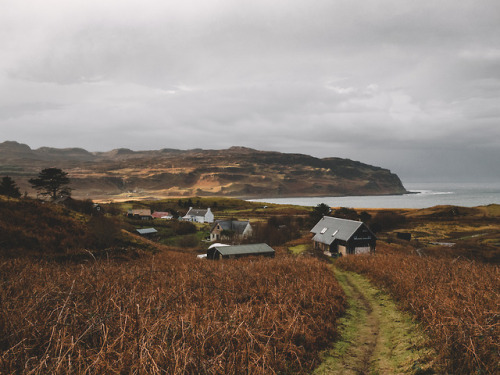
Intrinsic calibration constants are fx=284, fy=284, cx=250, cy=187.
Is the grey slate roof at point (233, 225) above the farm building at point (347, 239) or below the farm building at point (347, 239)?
below

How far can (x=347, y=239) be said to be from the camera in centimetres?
4566

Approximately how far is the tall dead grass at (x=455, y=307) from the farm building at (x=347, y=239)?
26.8m

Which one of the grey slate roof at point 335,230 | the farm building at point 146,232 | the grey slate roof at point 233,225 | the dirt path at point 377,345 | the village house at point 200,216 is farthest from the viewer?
the village house at point 200,216

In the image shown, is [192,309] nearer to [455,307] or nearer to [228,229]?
[455,307]

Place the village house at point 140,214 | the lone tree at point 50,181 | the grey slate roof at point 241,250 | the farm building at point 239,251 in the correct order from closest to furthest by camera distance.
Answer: the farm building at point 239,251
the grey slate roof at point 241,250
the lone tree at point 50,181
the village house at point 140,214

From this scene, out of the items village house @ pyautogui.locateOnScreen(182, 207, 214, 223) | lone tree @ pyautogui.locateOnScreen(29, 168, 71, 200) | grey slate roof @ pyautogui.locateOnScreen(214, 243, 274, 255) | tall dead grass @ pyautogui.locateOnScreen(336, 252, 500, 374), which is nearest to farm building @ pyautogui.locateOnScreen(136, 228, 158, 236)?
lone tree @ pyautogui.locateOnScreen(29, 168, 71, 200)

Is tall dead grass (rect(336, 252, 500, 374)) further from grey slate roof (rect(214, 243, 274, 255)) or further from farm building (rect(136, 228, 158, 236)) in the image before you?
farm building (rect(136, 228, 158, 236))

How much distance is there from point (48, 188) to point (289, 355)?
266 feet

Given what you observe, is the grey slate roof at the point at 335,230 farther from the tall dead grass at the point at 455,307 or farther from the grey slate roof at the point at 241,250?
the tall dead grass at the point at 455,307

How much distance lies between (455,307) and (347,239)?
3827cm

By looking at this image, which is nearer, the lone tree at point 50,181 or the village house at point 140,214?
the lone tree at point 50,181

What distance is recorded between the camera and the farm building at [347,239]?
46031mm

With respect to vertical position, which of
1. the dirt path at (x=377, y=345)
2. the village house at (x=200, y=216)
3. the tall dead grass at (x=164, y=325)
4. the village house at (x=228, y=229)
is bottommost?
the village house at (x=200, y=216)

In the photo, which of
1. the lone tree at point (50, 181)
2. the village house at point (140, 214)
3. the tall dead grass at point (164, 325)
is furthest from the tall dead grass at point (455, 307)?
the village house at point (140, 214)
